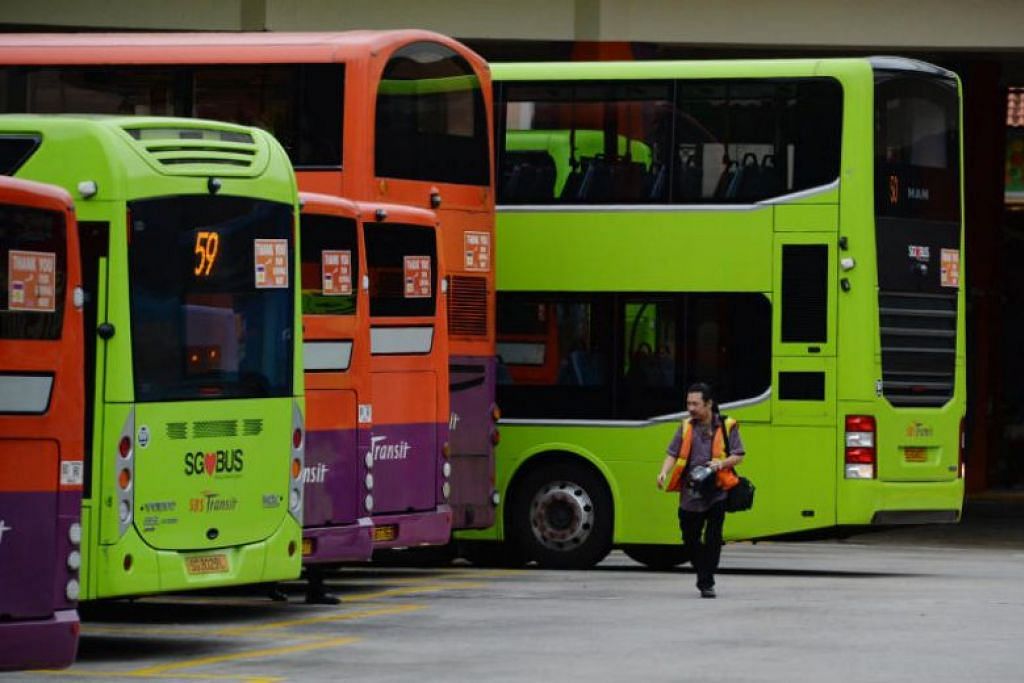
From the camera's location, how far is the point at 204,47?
2077cm

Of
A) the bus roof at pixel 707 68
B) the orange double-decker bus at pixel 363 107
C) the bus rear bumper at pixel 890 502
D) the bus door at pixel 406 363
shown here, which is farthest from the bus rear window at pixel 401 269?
the bus rear bumper at pixel 890 502

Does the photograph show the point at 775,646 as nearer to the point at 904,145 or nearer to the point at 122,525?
the point at 122,525

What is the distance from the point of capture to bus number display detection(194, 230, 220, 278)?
49.9 ft

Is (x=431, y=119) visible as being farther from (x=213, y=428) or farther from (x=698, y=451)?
Answer: (x=213, y=428)

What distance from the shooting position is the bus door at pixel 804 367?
21.9 meters

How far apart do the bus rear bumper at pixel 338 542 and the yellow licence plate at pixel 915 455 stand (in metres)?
5.75

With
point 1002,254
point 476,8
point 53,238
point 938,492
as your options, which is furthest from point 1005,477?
point 53,238

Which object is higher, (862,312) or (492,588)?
(862,312)

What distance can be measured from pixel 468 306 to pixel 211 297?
6.71 metres

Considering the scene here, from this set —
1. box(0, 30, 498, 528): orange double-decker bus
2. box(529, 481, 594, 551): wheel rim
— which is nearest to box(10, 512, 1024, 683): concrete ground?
box(529, 481, 594, 551): wheel rim

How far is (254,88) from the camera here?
20.5 metres

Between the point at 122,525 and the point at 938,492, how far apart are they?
955 cm

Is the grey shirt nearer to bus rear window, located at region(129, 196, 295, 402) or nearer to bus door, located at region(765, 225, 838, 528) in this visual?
bus door, located at region(765, 225, 838, 528)

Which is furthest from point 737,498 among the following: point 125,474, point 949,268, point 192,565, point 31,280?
point 31,280
